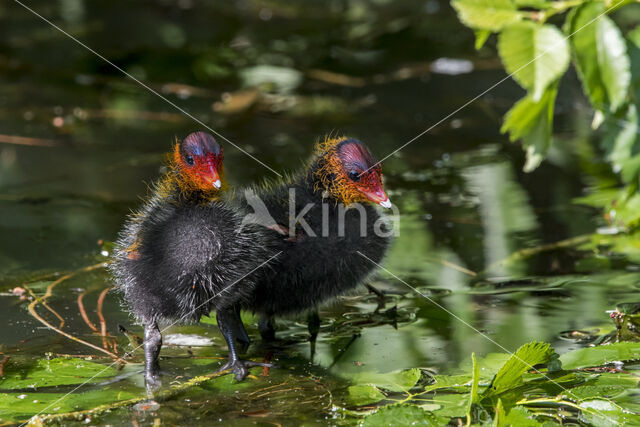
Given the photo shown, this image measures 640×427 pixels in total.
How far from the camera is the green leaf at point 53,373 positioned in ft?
9.93

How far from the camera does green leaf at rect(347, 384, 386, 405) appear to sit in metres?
2.90

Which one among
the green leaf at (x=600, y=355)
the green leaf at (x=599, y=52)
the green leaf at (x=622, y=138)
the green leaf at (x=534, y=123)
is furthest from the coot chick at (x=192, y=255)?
the green leaf at (x=622, y=138)

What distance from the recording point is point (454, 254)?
446 centimetres

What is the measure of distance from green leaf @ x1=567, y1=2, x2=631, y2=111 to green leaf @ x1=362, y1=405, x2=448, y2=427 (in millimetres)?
1982

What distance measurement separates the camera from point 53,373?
3.09 metres

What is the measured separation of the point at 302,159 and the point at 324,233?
2339 mm

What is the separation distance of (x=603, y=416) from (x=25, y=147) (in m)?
4.94

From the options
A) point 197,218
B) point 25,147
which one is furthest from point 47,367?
point 25,147

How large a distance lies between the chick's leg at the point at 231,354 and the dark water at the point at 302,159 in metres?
0.07

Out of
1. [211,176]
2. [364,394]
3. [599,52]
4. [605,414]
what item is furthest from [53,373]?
[599,52]

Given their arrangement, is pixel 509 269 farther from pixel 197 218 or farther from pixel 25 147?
pixel 25 147

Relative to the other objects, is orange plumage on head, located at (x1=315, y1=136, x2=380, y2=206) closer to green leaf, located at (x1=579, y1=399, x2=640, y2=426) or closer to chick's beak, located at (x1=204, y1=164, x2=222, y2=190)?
chick's beak, located at (x1=204, y1=164, x2=222, y2=190)

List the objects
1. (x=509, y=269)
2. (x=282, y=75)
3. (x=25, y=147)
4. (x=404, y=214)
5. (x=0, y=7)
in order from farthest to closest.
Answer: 1. (x=0, y=7)
2. (x=282, y=75)
3. (x=25, y=147)
4. (x=404, y=214)
5. (x=509, y=269)

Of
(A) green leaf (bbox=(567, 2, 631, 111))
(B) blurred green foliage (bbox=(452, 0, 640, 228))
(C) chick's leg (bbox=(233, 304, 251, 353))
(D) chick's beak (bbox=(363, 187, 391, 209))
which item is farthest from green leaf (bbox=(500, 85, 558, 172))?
(C) chick's leg (bbox=(233, 304, 251, 353))
